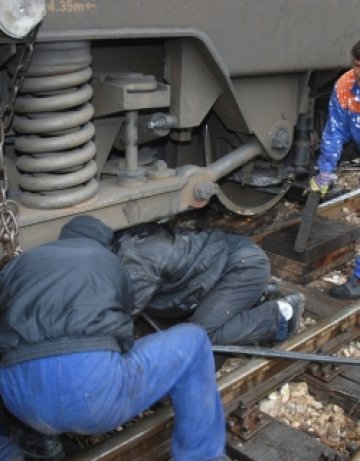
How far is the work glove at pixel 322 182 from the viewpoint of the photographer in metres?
4.96

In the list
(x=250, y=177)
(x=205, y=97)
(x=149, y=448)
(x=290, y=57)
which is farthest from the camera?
(x=250, y=177)

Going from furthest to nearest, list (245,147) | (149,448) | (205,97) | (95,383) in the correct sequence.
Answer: (245,147), (205,97), (149,448), (95,383)

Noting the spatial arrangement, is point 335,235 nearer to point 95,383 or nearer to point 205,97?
point 205,97

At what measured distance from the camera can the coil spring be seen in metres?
3.54

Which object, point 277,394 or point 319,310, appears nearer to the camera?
point 277,394

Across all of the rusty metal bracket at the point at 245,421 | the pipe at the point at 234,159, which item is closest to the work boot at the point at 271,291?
the pipe at the point at 234,159

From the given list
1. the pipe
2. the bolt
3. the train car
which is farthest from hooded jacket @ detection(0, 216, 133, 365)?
the pipe

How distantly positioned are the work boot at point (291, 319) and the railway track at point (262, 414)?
0.14 metres

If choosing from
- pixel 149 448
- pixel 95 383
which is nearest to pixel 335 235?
pixel 149 448

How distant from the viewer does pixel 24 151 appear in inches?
147

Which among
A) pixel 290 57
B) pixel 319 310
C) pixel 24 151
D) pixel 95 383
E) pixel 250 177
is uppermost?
pixel 290 57

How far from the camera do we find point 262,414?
11.1 ft

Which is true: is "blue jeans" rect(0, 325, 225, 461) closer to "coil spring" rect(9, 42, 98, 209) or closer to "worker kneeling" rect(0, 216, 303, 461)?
"worker kneeling" rect(0, 216, 303, 461)

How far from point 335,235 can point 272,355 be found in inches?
76.9
